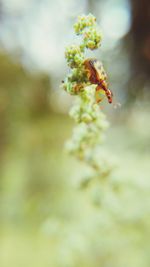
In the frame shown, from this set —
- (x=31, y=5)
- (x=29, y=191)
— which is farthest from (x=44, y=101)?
(x=31, y=5)

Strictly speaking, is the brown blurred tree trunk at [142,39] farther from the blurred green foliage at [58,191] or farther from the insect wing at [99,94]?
the insect wing at [99,94]

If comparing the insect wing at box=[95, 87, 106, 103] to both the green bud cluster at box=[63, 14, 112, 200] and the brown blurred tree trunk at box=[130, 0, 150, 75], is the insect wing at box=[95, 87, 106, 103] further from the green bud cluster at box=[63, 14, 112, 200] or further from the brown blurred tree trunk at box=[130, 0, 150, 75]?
the brown blurred tree trunk at box=[130, 0, 150, 75]

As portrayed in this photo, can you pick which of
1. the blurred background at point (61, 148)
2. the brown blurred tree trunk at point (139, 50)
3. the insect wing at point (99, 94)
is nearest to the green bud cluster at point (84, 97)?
the insect wing at point (99, 94)

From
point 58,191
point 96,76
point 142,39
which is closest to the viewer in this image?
point 96,76

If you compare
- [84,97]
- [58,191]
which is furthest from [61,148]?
[84,97]

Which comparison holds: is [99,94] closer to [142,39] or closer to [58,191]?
Result: [142,39]

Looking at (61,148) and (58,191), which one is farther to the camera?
(61,148)

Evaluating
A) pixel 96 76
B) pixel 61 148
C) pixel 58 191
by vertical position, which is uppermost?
pixel 61 148

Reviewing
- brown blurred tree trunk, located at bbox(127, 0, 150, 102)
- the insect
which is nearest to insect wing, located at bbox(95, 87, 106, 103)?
the insect
